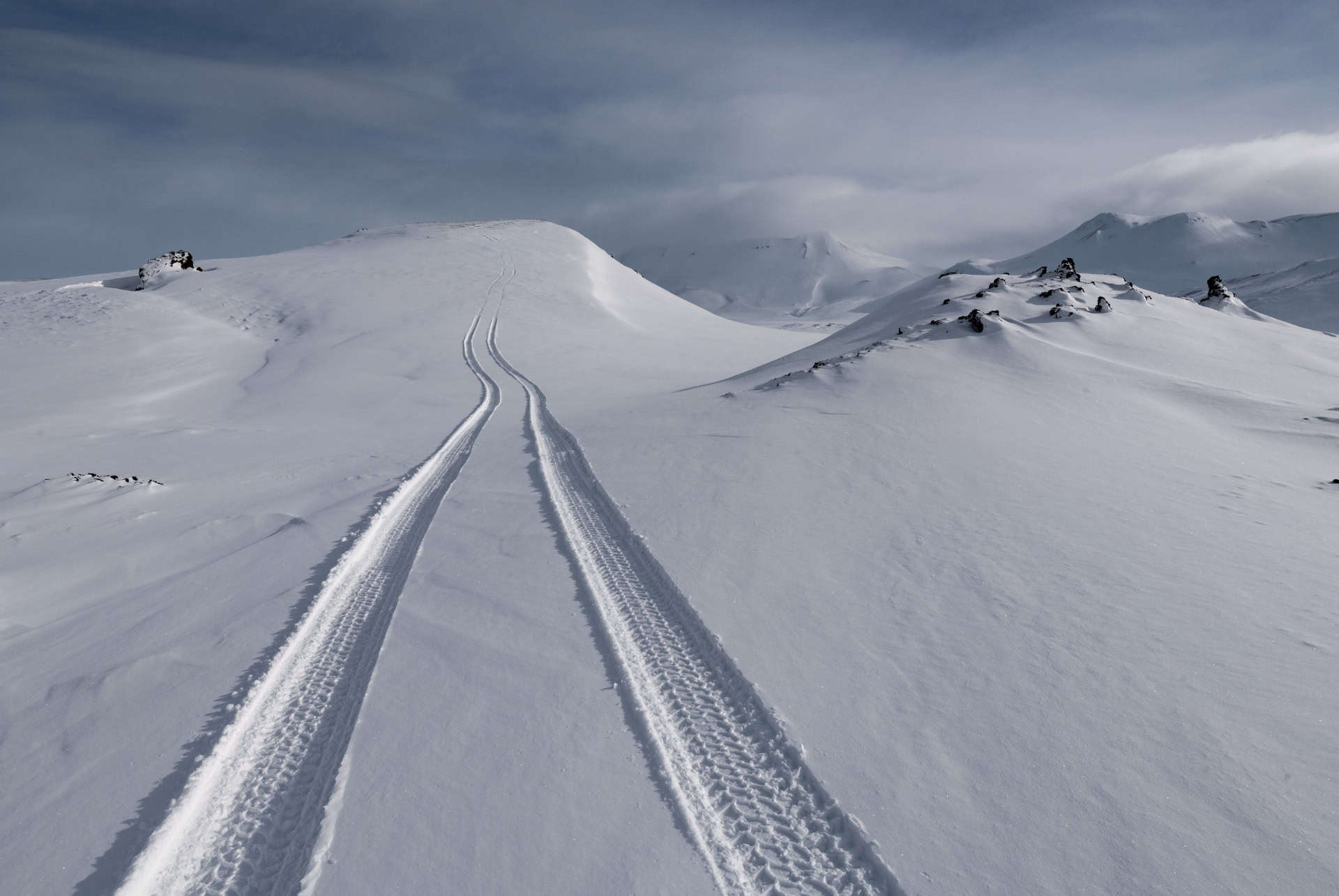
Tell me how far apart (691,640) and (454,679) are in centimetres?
149

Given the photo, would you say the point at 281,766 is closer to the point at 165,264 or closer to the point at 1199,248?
the point at 165,264

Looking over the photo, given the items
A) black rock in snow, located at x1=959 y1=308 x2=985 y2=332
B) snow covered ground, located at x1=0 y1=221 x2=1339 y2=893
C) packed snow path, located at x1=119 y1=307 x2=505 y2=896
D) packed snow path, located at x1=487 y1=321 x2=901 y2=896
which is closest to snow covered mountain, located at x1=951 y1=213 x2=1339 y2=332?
black rock in snow, located at x1=959 y1=308 x2=985 y2=332

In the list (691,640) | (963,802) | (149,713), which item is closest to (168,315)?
(149,713)

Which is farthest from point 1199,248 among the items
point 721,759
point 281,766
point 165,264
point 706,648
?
point 281,766

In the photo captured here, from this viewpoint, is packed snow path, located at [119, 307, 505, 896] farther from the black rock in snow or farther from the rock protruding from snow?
the rock protruding from snow

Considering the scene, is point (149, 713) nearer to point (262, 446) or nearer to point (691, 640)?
point (691, 640)

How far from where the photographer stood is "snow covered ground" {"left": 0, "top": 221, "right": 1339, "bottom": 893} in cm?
277

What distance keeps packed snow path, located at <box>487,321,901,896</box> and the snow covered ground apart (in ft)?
0.06

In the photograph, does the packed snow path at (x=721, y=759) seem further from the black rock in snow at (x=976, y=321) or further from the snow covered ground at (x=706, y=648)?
Answer: the black rock in snow at (x=976, y=321)

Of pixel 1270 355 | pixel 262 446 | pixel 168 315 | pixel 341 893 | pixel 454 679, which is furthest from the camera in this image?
pixel 168 315

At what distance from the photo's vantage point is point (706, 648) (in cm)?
415

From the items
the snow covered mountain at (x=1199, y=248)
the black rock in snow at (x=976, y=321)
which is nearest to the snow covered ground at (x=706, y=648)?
the black rock in snow at (x=976, y=321)

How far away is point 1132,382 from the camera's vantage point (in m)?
10.4

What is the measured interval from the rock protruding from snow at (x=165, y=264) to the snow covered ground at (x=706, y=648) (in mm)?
23970
